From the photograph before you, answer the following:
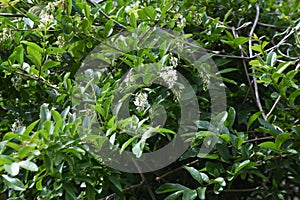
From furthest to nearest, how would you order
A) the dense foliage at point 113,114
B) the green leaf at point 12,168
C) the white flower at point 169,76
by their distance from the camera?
1. the white flower at point 169,76
2. the dense foliage at point 113,114
3. the green leaf at point 12,168

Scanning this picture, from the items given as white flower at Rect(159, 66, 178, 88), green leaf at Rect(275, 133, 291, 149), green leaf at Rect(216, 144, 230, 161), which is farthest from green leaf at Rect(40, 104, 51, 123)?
green leaf at Rect(275, 133, 291, 149)

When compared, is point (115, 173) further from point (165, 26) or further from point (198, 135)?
point (165, 26)

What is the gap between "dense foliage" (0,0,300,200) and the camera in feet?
2.89

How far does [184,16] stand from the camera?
1.27 m

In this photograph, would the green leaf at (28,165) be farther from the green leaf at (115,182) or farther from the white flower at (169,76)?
the white flower at (169,76)

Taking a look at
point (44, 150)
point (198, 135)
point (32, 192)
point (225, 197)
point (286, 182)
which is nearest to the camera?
point (44, 150)

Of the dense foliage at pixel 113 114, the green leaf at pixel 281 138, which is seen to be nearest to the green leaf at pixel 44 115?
the dense foliage at pixel 113 114

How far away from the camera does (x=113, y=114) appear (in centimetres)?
95

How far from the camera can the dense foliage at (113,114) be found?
0.88 meters

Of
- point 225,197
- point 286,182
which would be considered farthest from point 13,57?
point 286,182

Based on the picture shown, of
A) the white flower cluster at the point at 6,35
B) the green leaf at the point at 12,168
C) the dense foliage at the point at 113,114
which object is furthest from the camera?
the white flower cluster at the point at 6,35

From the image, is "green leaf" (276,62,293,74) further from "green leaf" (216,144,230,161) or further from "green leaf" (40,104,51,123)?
"green leaf" (40,104,51,123)

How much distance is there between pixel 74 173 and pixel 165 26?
564 mm

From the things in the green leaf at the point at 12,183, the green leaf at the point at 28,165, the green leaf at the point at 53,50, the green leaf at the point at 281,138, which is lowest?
the green leaf at the point at 281,138
